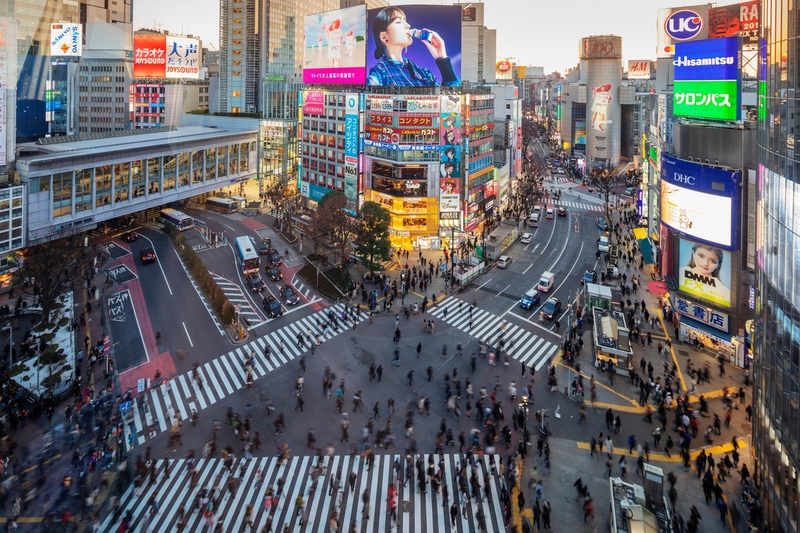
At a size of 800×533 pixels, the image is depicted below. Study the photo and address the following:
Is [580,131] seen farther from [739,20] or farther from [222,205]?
[222,205]

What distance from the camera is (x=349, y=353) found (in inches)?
1422

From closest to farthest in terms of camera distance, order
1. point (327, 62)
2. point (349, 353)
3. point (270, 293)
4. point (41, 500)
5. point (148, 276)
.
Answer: point (41, 500) → point (349, 353) → point (270, 293) → point (148, 276) → point (327, 62)

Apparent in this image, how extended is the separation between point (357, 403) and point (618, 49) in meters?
114

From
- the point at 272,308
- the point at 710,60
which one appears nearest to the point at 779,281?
the point at 710,60

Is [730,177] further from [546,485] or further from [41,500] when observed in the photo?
[41,500]

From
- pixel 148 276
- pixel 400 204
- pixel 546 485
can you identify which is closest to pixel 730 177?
pixel 546 485

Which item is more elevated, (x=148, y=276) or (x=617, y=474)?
(x=148, y=276)

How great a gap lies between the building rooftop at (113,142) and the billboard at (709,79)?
59.8 meters

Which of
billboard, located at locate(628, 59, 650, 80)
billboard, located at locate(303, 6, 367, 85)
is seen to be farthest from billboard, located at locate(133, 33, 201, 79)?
billboard, located at locate(628, 59, 650, 80)

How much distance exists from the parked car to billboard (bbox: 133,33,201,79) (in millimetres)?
87336

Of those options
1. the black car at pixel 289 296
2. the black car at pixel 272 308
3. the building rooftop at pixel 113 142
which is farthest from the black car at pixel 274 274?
the building rooftop at pixel 113 142

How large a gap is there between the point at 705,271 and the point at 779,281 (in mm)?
15789

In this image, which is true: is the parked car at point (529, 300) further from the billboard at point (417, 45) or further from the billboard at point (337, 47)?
the billboard at point (337, 47)

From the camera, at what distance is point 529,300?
44.8 metres
